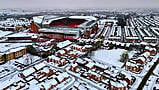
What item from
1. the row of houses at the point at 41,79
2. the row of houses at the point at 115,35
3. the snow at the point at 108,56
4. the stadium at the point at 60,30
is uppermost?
the stadium at the point at 60,30

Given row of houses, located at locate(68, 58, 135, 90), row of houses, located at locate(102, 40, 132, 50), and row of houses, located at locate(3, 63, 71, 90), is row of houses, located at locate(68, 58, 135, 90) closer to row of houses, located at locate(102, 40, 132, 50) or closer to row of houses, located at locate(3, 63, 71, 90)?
row of houses, located at locate(3, 63, 71, 90)

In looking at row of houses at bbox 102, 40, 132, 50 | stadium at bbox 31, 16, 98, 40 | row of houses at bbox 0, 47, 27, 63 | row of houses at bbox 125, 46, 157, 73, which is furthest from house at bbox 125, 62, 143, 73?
stadium at bbox 31, 16, 98, 40

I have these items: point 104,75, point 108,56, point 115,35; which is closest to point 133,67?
point 104,75

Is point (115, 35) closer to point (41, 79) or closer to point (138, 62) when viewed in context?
point (138, 62)

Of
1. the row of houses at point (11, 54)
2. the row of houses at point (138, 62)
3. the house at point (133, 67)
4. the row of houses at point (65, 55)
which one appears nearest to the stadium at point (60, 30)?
the row of houses at point (65, 55)

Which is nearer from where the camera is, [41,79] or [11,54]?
[41,79]

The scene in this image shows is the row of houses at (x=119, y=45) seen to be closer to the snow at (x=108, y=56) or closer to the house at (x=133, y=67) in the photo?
the snow at (x=108, y=56)
